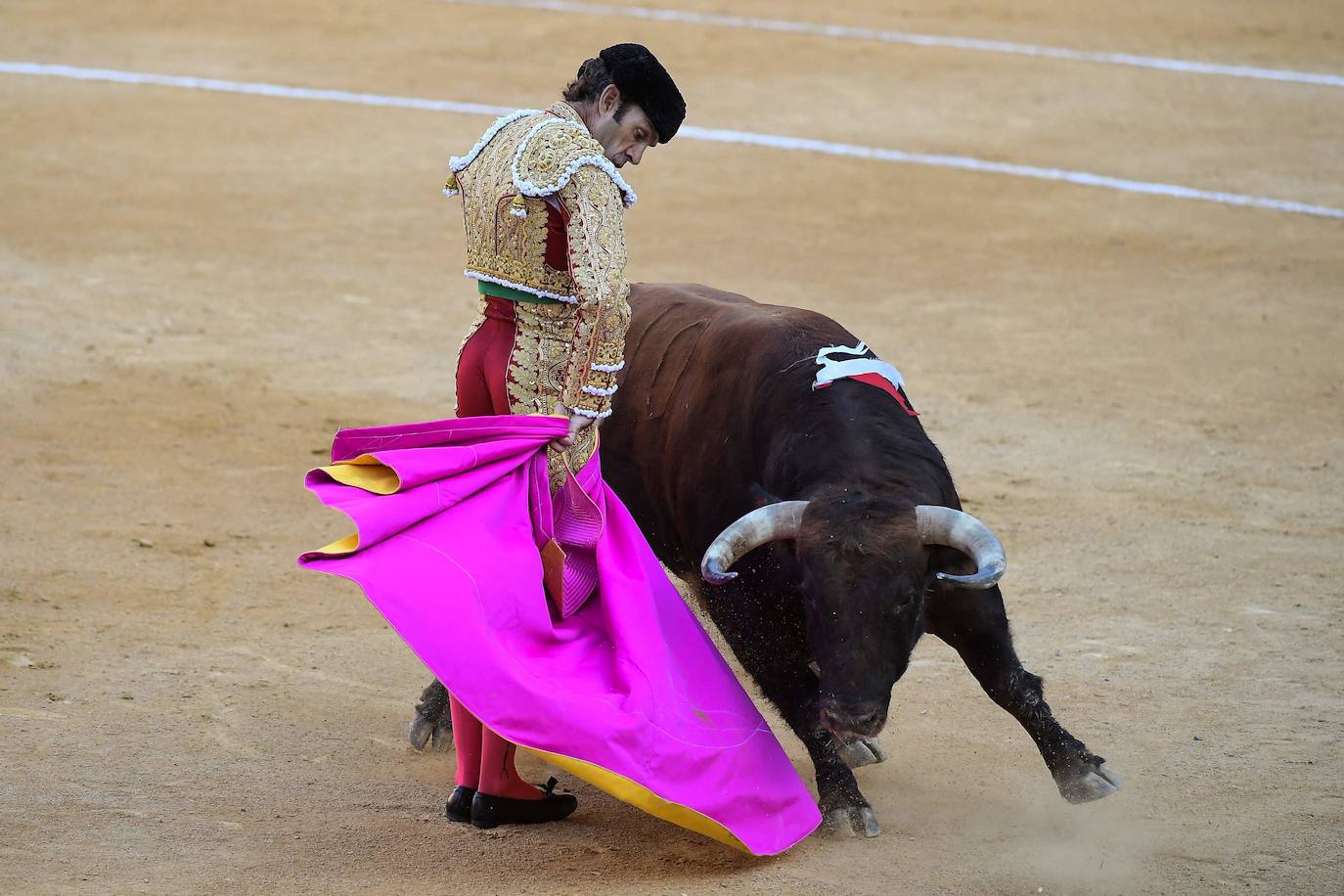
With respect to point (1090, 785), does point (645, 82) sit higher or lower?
higher

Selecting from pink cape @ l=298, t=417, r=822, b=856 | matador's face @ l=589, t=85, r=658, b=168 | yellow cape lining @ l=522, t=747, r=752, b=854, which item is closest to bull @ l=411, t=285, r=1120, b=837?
pink cape @ l=298, t=417, r=822, b=856

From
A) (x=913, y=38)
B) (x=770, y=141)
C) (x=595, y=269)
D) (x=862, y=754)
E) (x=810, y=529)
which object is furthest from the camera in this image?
(x=913, y=38)

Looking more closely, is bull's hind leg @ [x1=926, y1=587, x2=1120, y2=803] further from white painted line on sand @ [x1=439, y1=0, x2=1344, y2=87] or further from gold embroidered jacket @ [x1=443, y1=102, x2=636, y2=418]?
white painted line on sand @ [x1=439, y1=0, x2=1344, y2=87]

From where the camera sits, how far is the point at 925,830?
3883 millimetres

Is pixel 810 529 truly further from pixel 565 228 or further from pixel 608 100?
pixel 608 100

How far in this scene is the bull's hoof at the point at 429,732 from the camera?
4.36m

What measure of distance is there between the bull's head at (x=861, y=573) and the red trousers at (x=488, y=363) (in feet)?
1.91

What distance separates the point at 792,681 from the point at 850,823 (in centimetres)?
35

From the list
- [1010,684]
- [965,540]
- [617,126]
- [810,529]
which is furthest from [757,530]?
[617,126]

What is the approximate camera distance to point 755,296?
8.71m

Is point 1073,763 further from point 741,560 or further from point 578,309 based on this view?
point 578,309

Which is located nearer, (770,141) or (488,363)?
(488,363)

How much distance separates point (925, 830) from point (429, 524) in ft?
4.33

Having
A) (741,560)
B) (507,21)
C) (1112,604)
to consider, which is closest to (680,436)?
(741,560)
